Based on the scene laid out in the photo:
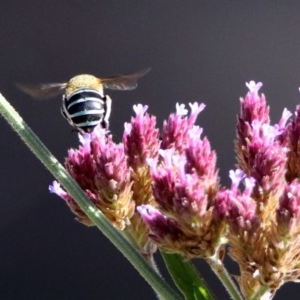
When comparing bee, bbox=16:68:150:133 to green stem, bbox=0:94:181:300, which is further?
bee, bbox=16:68:150:133

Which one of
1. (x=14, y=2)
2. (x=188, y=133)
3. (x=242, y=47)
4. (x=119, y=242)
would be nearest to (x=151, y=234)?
(x=119, y=242)

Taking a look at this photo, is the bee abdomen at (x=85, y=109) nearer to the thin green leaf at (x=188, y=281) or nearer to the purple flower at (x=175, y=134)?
the purple flower at (x=175, y=134)

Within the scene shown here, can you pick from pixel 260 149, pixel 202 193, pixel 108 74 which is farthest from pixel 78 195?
pixel 108 74

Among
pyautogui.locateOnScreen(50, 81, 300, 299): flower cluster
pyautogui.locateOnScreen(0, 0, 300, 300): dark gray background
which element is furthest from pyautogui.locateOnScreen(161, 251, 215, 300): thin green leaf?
pyautogui.locateOnScreen(0, 0, 300, 300): dark gray background

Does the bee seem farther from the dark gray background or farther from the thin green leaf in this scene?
the dark gray background

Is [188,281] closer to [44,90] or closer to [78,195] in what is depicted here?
[78,195]

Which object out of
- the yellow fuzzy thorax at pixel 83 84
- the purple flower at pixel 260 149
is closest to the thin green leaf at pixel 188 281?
the purple flower at pixel 260 149
